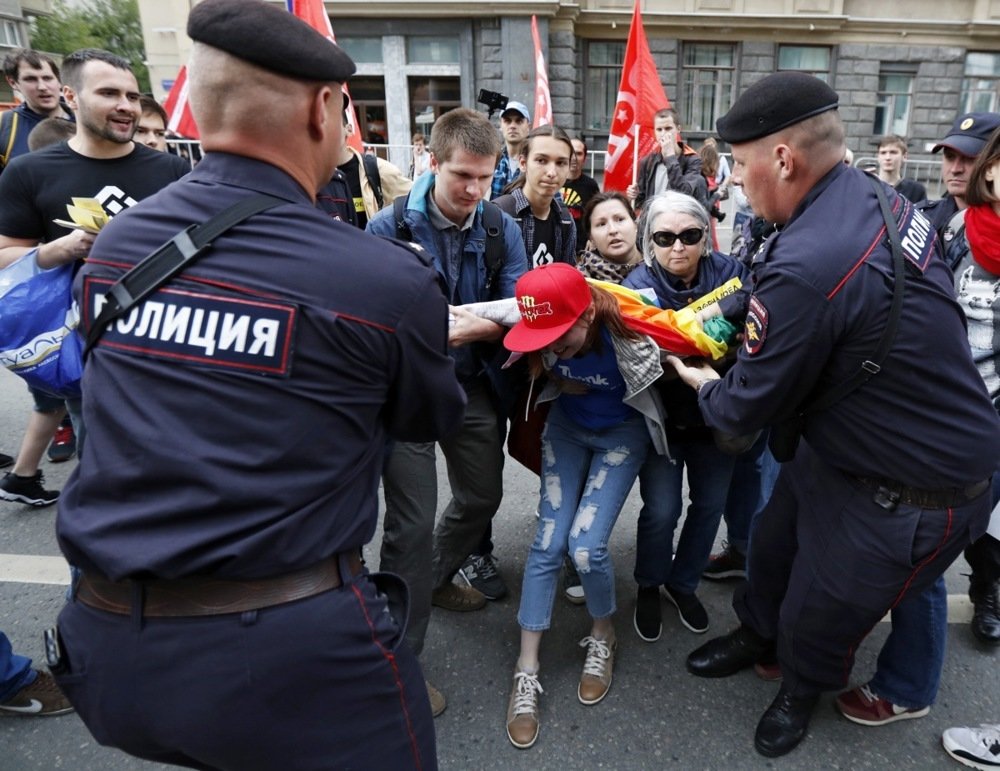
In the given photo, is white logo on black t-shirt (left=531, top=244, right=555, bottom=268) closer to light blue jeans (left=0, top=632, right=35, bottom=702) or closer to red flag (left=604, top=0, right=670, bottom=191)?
red flag (left=604, top=0, right=670, bottom=191)

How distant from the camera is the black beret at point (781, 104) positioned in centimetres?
177

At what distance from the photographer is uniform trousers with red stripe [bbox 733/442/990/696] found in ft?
6.21

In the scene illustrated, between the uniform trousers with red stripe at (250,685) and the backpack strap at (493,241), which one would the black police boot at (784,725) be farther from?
the backpack strap at (493,241)

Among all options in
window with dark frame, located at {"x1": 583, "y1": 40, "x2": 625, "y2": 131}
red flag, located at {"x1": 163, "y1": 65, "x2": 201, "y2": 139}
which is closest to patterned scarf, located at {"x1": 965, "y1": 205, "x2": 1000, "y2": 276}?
red flag, located at {"x1": 163, "y1": 65, "x2": 201, "y2": 139}

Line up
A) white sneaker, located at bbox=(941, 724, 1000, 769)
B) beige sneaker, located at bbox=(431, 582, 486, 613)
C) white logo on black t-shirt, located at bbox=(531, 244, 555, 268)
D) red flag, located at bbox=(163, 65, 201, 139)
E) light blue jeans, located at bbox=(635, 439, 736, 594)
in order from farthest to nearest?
1. red flag, located at bbox=(163, 65, 201, 139)
2. white logo on black t-shirt, located at bbox=(531, 244, 555, 268)
3. beige sneaker, located at bbox=(431, 582, 486, 613)
4. light blue jeans, located at bbox=(635, 439, 736, 594)
5. white sneaker, located at bbox=(941, 724, 1000, 769)

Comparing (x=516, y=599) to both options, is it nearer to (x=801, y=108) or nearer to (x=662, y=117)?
(x=801, y=108)

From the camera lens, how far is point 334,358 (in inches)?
47.5

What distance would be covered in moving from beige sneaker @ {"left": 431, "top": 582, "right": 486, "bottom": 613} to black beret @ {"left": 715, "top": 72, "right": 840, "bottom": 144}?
6.74 ft

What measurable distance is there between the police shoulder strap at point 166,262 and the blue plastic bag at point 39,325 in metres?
1.80

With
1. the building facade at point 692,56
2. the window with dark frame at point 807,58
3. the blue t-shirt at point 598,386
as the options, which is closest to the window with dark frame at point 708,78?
the building facade at point 692,56

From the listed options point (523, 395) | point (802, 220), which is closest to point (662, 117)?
point (523, 395)

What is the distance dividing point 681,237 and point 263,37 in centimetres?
179

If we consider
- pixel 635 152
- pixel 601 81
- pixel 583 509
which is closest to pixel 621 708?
pixel 583 509

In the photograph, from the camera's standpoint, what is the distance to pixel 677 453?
2.67 m
